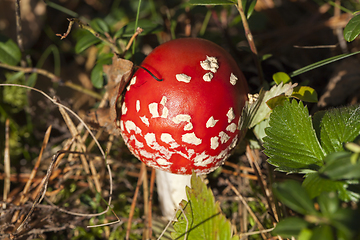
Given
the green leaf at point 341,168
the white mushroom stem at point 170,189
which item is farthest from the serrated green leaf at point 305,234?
the white mushroom stem at point 170,189

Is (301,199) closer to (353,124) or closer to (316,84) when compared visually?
(353,124)

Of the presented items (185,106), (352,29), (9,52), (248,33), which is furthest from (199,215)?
(9,52)

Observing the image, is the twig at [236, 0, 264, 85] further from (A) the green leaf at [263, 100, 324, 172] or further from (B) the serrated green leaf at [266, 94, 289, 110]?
(A) the green leaf at [263, 100, 324, 172]

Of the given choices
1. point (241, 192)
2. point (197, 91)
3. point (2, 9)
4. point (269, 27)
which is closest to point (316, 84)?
point (269, 27)

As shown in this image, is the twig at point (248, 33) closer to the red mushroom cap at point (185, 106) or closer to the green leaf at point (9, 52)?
the red mushroom cap at point (185, 106)

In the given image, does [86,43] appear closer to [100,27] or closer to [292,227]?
[100,27]

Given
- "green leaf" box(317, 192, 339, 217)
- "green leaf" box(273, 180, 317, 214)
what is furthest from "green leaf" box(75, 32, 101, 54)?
"green leaf" box(317, 192, 339, 217)
